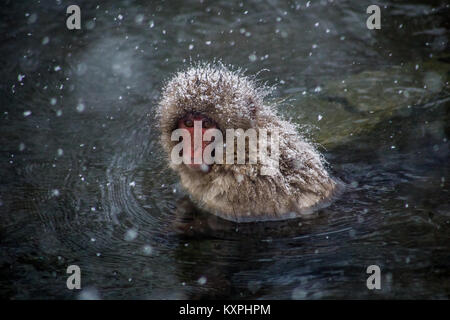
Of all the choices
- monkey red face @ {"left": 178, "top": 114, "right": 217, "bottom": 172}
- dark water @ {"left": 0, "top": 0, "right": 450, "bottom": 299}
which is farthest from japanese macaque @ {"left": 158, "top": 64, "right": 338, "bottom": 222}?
dark water @ {"left": 0, "top": 0, "right": 450, "bottom": 299}

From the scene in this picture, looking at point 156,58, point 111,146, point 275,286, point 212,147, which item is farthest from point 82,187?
point 156,58

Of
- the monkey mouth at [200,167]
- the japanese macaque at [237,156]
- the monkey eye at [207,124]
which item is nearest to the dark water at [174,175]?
the japanese macaque at [237,156]

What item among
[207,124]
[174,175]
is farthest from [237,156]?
[174,175]

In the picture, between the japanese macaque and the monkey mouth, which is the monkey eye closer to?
the japanese macaque

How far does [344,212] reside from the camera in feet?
13.0

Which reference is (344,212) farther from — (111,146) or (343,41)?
(343,41)

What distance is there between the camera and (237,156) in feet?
12.3

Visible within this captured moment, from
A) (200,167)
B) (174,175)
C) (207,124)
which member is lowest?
(200,167)

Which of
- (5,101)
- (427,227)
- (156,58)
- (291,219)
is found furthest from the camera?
(156,58)

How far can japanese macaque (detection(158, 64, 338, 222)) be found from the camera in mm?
3732

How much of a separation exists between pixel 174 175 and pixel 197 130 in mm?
900

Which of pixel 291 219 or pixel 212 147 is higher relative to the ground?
pixel 212 147

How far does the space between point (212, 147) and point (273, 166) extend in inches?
17.9

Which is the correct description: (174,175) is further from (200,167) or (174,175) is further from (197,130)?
(197,130)
